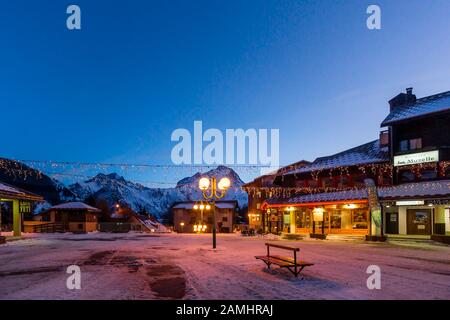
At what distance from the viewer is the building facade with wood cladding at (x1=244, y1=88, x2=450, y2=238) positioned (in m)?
26.0

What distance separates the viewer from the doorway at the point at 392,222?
95.0 ft

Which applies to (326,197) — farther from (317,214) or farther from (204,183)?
(204,183)

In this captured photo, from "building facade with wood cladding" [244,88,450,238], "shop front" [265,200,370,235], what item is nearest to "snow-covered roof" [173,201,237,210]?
"shop front" [265,200,370,235]

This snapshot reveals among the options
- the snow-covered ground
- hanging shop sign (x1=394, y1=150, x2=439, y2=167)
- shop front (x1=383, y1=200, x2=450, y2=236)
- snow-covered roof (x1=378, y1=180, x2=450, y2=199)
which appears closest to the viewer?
the snow-covered ground

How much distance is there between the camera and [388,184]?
29531 mm

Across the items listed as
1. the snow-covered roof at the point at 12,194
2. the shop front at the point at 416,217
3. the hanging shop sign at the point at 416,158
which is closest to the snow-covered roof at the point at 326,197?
the shop front at the point at 416,217

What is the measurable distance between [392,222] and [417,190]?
4.41 metres

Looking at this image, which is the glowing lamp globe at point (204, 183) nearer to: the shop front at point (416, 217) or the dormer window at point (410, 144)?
the shop front at point (416, 217)

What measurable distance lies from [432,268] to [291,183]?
85.3ft

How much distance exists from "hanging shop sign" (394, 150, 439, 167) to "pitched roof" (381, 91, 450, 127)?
2.93m

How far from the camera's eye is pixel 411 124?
2883cm

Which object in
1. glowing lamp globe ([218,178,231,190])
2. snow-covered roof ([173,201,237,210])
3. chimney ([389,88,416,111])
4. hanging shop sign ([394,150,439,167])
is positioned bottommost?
snow-covered roof ([173,201,237,210])

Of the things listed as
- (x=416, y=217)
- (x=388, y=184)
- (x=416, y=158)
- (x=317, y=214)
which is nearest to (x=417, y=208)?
(x=416, y=217)

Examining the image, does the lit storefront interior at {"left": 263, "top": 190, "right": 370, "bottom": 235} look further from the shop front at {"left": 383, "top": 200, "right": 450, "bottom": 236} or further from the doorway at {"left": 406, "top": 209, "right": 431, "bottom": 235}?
the doorway at {"left": 406, "top": 209, "right": 431, "bottom": 235}
